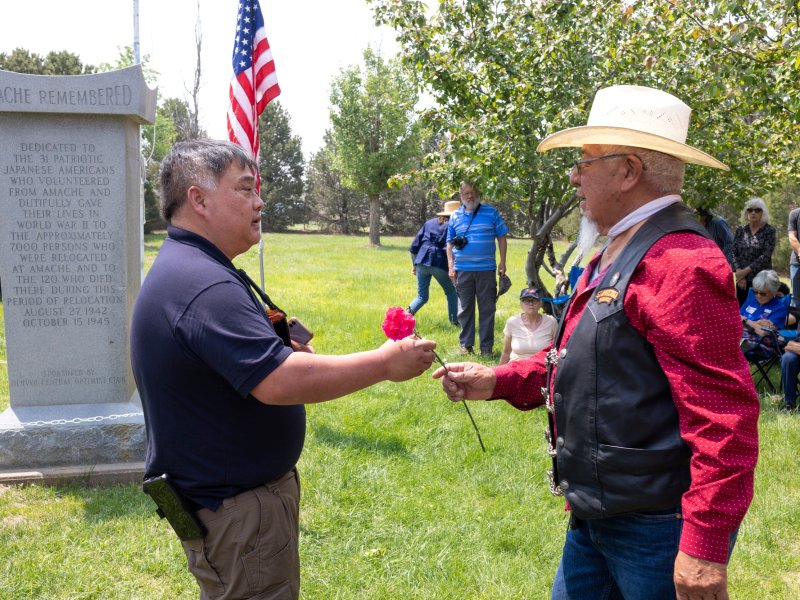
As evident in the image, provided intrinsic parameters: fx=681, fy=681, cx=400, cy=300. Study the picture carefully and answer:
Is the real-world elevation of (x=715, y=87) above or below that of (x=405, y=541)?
above

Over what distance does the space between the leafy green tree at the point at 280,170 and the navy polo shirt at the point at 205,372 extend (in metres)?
48.6

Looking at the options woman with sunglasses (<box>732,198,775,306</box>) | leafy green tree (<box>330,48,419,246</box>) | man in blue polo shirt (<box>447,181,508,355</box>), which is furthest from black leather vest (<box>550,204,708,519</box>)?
leafy green tree (<box>330,48,419,246</box>)

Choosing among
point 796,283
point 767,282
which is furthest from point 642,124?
point 796,283

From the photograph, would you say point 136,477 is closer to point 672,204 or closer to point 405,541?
point 405,541

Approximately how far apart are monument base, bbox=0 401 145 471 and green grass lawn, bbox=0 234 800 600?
0.28 metres

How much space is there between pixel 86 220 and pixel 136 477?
1.99m

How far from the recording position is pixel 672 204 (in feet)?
7.04

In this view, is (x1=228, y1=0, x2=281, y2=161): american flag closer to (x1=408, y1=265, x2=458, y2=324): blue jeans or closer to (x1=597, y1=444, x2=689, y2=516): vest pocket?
(x1=408, y1=265, x2=458, y2=324): blue jeans

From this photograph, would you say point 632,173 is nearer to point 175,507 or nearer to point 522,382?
point 522,382

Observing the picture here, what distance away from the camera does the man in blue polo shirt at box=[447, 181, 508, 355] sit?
8695 millimetres

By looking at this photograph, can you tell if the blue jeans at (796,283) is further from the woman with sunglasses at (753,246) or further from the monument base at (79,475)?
the monument base at (79,475)

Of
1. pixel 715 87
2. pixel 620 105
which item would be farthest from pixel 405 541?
pixel 715 87

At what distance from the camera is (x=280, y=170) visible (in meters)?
52.1

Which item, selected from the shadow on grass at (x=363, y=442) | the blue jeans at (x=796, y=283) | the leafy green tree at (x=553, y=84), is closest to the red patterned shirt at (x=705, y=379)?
the shadow on grass at (x=363, y=442)
